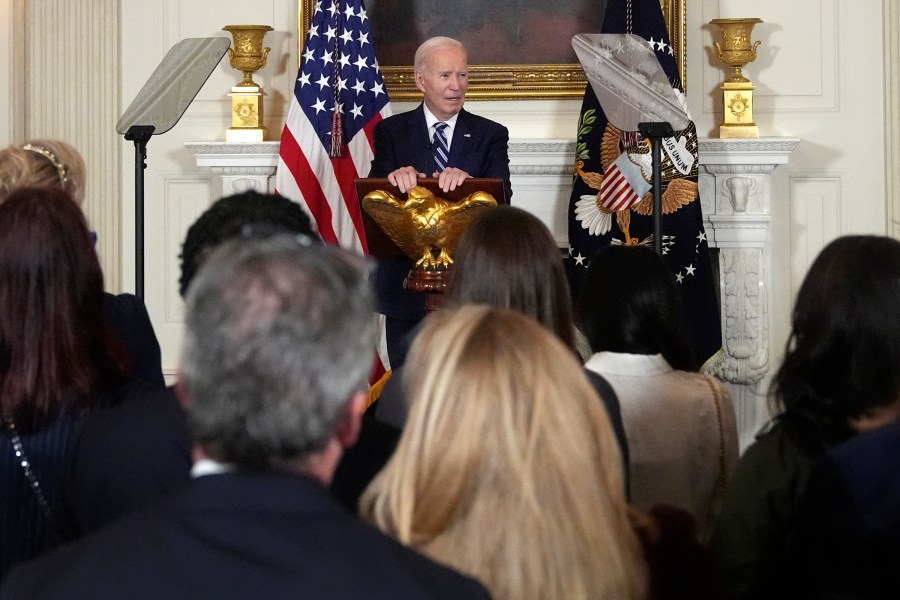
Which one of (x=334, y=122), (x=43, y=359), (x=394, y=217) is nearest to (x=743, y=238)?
(x=334, y=122)

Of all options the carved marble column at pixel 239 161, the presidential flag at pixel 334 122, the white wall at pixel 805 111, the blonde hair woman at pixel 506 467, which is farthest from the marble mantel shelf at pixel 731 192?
the blonde hair woman at pixel 506 467

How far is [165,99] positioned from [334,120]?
1040 millimetres

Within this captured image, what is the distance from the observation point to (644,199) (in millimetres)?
6098

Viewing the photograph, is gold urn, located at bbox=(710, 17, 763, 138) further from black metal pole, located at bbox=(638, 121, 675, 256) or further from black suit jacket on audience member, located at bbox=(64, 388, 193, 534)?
black suit jacket on audience member, located at bbox=(64, 388, 193, 534)

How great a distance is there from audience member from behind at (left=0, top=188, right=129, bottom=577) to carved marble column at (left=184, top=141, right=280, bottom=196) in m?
4.21

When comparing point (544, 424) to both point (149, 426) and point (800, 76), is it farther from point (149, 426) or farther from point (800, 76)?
point (800, 76)

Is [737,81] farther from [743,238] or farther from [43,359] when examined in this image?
[43,359]

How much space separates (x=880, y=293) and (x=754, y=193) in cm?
433

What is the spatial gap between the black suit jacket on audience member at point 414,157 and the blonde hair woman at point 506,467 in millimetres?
3460

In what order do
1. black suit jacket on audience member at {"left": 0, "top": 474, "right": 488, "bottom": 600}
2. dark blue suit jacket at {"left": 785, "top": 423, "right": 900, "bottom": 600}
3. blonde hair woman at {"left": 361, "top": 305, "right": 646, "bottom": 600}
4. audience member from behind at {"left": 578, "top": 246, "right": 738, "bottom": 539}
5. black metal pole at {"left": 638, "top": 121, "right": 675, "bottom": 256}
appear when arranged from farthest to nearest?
black metal pole at {"left": 638, "top": 121, "right": 675, "bottom": 256}
audience member from behind at {"left": 578, "top": 246, "right": 738, "bottom": 539}
dark blue suit jacket at {"left": 785, "top": 423, "right": 900, "bottom": 600}
blonde hair woman at {"left": 361, "top": 305, "right": 646, "bottom": 600}
black suit jacket on audience member at {"left": 0, "top": 474, "right": 488, "bottom": 600}

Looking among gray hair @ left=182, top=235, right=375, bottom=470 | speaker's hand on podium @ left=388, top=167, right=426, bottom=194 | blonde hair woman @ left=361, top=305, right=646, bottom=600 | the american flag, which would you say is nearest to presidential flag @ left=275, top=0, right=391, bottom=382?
the american flag

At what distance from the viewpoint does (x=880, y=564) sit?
1.85 metres

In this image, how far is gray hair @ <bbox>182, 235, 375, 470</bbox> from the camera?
1.25 metres

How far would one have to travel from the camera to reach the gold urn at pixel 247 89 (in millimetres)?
6402
